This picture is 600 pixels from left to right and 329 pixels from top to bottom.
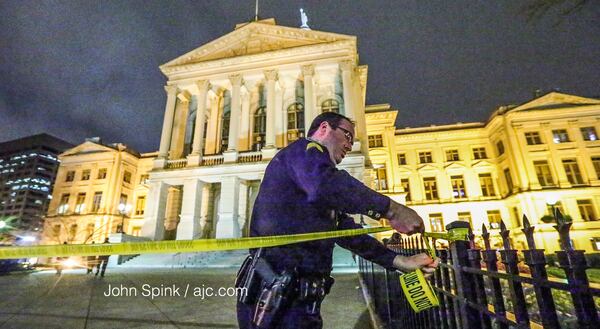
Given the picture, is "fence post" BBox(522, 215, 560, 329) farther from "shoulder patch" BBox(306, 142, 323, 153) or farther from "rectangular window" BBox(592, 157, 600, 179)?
"rectangular window" BBox(592, 157, 600, 179)

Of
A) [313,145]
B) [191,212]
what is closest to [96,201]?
[191,212]

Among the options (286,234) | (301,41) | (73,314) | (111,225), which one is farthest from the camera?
(111,225)

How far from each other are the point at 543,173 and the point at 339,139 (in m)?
34.2

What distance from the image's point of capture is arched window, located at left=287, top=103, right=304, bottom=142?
22.2 meters

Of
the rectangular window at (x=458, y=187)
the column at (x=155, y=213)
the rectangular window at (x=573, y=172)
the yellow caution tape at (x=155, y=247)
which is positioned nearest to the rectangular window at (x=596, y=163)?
the rectangular window at (x=573, y=172)

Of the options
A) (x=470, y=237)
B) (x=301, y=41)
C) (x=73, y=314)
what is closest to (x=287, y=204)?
(x=470, y=237)

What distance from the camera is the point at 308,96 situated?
64.4 ft

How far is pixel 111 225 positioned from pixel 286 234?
38.2m

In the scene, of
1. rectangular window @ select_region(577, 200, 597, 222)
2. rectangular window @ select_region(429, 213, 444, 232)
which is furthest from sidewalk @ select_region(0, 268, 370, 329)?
rectangular window @ select_region(577, 200, 597, 222)

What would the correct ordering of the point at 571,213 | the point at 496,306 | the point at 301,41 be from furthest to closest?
the point at 571,213, the point at 301,41, the point at 496,306

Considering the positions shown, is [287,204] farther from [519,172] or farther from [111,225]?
[111,225]

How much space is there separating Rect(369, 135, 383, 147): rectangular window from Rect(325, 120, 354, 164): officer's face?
2928 centimetres

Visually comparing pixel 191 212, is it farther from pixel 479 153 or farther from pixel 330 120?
pixel 479 153

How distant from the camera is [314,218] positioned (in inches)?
66.9
